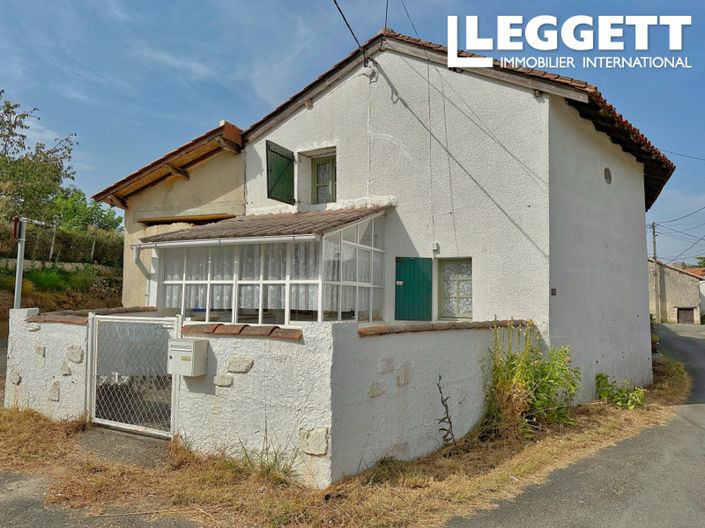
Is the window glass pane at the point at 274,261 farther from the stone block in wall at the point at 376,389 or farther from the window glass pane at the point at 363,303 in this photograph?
the stone block in wall at the point at 376,389

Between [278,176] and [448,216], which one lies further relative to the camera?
[278,176]

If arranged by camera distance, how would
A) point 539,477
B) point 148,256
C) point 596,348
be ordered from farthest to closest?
point 148,256
point 596,348
point 539,477

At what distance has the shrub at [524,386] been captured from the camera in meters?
6.30

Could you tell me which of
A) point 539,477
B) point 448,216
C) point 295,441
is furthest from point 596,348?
point 295,441

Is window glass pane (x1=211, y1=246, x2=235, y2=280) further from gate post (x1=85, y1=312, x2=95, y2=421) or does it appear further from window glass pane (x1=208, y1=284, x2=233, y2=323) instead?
gate post (x1=85, y1=312, x2=95, y2=421)

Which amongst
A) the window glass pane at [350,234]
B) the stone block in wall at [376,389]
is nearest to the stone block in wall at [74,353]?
the stone block in wall at [376,389]

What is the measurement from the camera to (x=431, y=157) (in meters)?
8.37

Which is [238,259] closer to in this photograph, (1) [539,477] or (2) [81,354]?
(2) [81,354]

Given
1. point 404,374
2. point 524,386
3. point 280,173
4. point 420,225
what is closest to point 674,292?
point 420,225

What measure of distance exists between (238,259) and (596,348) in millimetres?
6679

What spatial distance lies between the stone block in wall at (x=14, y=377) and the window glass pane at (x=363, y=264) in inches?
207

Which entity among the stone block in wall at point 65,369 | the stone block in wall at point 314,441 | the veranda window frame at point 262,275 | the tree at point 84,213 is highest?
the tree at point 84,213

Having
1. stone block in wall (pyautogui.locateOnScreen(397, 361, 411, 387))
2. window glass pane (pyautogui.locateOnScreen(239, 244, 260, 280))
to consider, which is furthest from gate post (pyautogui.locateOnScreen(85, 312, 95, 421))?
stone block in wall (pyautogui.locateOnScreen(397, 361, 411, 387))

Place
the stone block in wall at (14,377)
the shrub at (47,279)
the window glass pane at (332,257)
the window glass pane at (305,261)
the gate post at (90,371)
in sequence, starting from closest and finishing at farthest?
the gate post at (90,371), the stone block in wall at (14,377), the window glass pane at (332,257), the window glass pane at (305,261), the shrub at (47,279)
